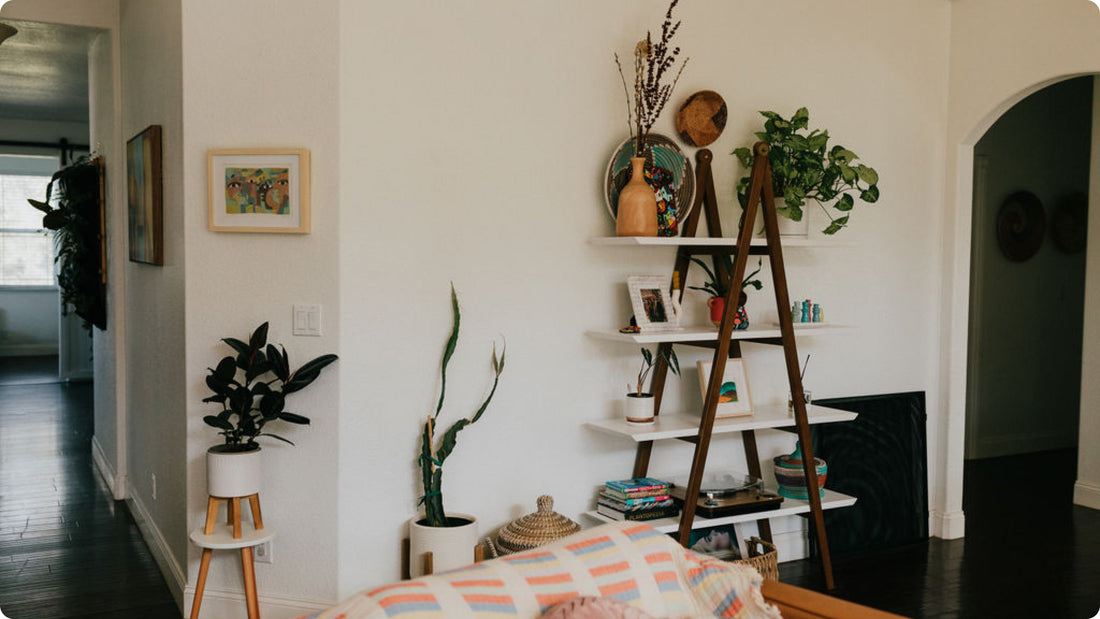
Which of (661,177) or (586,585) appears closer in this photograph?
(586,585)

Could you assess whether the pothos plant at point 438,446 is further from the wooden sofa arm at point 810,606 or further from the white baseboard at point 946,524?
the white baseboard at point 946,524

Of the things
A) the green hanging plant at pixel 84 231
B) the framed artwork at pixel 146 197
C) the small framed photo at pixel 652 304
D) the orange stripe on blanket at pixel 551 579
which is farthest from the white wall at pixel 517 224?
the green hanging plant at pixel 84 231

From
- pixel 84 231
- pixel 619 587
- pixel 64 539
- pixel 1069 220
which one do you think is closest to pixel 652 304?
pixel 619 587

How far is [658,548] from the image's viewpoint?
2094 millimetres

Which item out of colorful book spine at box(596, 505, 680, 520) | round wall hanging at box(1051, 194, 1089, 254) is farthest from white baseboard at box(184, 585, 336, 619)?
round wall hanging at box(1051, 194, 1089, 254)

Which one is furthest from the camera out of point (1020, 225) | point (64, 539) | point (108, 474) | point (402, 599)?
point (1020, 225)

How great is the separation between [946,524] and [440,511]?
266 centimetres

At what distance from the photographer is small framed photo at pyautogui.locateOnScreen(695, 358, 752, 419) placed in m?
3.72

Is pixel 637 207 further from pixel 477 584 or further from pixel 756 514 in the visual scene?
pixel 477 584

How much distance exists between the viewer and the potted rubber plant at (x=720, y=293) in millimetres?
3746

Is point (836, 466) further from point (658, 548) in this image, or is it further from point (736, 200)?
point (658, 548)

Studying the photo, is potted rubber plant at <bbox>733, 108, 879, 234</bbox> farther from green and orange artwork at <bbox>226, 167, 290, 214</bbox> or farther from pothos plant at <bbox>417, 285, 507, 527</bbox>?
green and orange artwork at <bbox>226, 167, 290, 214</bbox>

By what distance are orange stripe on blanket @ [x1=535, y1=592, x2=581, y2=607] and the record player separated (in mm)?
1723

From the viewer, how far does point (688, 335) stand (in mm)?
3490
